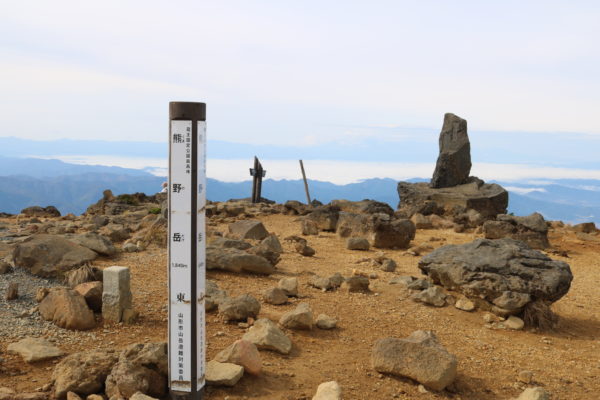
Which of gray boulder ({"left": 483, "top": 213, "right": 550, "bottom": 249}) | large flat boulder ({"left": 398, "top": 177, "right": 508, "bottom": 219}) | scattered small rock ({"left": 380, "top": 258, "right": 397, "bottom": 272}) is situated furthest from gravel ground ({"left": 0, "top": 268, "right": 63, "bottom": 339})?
large flat boulder ({"left": 398, "top": 177, "right": 508, "bottom": 219})

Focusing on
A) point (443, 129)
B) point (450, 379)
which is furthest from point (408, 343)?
point (443, 129)

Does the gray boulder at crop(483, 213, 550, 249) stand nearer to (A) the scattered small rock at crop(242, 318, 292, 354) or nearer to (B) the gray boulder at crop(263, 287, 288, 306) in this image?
(B) the gray boulder at crop(263, 287, 288, 306)

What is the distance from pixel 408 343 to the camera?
530cm

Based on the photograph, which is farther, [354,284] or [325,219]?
[325,219]

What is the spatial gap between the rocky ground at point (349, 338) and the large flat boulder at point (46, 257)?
141mm

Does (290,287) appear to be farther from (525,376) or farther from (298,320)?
(525,376)

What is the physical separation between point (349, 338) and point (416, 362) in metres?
1.25

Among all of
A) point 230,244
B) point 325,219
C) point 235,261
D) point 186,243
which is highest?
point 186,243

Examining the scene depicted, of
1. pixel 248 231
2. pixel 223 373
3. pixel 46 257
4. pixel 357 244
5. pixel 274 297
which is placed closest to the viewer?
pixel 223 373

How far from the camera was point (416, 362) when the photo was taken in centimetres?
519

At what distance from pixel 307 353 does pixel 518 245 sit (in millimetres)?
4410

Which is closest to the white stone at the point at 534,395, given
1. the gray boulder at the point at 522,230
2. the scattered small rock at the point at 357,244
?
the scattered small rock at the point at 357,244

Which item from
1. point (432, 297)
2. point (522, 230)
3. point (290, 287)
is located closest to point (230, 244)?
point (290, 287)

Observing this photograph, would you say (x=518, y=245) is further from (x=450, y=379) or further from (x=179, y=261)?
(x=179, y=261)
